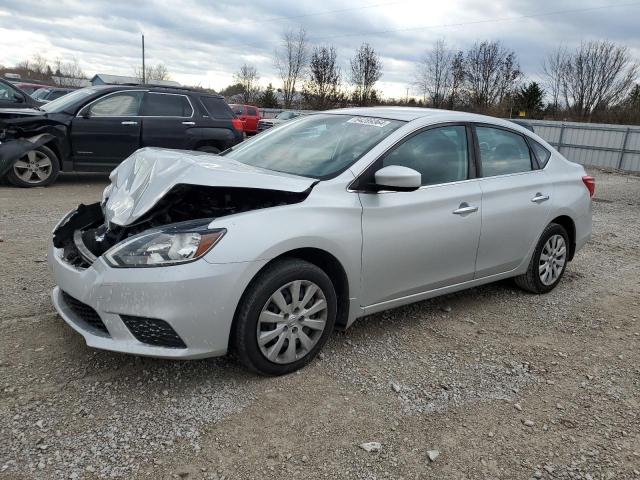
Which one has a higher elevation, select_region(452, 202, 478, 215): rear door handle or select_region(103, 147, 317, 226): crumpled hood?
select_region(103, 147, 317, 226): crumpled hood

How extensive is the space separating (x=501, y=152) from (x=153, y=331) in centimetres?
313

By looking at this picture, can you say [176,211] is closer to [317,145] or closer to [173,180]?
[173,180]

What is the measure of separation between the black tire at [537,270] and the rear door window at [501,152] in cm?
59

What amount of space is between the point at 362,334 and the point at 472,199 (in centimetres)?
128

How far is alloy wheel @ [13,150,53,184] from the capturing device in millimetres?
8805

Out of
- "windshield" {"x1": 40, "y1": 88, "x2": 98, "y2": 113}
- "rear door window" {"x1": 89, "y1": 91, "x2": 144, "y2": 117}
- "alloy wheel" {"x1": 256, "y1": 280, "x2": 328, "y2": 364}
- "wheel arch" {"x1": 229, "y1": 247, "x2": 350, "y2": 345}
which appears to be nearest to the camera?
"alloy wheel" {"x1": 256, "y1": 280, "x2": 328, "y2": 364}

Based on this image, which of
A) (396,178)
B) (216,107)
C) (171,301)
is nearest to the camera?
(171,301)

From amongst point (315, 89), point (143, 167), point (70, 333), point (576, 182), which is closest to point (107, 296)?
point (70, 333)

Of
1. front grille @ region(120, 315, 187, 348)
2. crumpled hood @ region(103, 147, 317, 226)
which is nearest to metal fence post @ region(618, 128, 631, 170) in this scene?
crumpled hood @ region(103, 147, 317, 226)

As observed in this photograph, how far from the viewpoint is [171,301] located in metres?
2.78

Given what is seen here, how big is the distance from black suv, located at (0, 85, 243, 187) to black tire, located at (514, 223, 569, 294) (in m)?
6.74

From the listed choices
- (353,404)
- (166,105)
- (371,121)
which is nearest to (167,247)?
(353,404)

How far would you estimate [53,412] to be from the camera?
108 inches

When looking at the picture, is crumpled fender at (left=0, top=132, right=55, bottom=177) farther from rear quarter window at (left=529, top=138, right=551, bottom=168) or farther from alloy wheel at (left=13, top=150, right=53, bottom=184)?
rear quarter window at (left=529, top=138, right=551, bottom=168)
